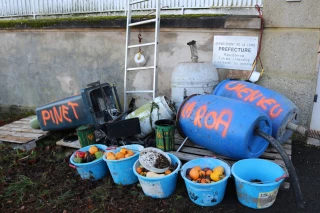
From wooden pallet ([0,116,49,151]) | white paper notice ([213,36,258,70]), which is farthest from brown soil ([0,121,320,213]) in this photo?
white paper notice ([213,36,258,70])

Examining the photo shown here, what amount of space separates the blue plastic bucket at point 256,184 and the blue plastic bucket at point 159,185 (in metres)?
0.54

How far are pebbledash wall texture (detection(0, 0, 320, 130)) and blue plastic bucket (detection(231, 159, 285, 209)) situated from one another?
1.38 m

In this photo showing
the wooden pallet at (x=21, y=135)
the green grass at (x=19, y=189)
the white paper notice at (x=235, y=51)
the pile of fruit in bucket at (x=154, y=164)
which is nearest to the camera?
the pile of fruit in bucket at (x=154, y=164)

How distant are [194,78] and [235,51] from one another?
0.70 m

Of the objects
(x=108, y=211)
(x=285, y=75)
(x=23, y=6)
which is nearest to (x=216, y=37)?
(x=285, y=75)

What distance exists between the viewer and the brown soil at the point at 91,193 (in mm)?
2289

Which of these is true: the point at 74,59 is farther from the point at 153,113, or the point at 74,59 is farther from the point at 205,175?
the point at 205,175

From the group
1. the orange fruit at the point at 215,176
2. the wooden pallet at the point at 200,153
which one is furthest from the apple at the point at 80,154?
the orange fruit at the point at 215,176

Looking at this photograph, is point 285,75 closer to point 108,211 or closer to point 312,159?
point 312,159

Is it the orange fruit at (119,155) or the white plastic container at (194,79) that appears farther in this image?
the white plastic container at (194,79)

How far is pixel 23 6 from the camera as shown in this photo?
5148mm

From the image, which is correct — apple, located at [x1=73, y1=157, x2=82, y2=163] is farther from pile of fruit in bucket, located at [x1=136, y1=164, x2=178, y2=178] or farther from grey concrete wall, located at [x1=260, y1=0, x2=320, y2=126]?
grey concrete wall, located at [x1=260, y1=0, x2=320, y2=126]

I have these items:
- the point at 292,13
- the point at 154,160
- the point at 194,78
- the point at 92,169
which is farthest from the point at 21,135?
the point at 292,13

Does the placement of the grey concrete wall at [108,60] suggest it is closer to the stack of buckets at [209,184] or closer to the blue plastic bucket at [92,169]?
the stack of buckets at [209,184]
